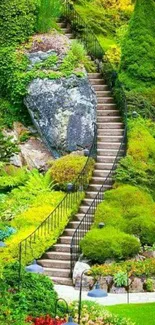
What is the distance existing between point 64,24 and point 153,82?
5801 mm

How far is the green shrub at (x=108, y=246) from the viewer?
21.2 meters

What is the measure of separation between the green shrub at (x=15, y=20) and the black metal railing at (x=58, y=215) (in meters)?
5.31

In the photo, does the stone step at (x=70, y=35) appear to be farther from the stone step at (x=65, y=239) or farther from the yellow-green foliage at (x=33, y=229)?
the stone step at (x=65, y=239)

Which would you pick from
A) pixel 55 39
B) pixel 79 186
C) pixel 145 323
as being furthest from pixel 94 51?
pixel 145 323

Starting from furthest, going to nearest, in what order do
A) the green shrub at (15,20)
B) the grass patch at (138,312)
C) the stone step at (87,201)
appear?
the green shrub at (15,20)
the stone step at (87,201)
the grass patch at (138,312)

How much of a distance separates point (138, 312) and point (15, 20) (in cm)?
1482

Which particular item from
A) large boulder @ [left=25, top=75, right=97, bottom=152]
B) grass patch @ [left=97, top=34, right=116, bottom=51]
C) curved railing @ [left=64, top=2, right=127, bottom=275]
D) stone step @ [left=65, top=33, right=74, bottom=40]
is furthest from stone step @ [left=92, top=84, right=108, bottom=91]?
grass patch @ [left=97, top=34, right=116, bottom=51]

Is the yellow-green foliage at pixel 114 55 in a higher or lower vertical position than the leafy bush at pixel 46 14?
lower

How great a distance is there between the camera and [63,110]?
2797cm

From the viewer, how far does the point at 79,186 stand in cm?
2508

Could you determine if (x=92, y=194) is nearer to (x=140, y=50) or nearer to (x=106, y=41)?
(x=140, y=50)

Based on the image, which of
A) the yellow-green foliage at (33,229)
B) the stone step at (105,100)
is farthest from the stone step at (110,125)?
the yellow-green foliage at (33,229)

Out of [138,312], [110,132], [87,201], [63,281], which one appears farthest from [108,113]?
[138,312]

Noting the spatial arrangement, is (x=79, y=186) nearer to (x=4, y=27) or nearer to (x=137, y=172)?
(x=137, y=172)
